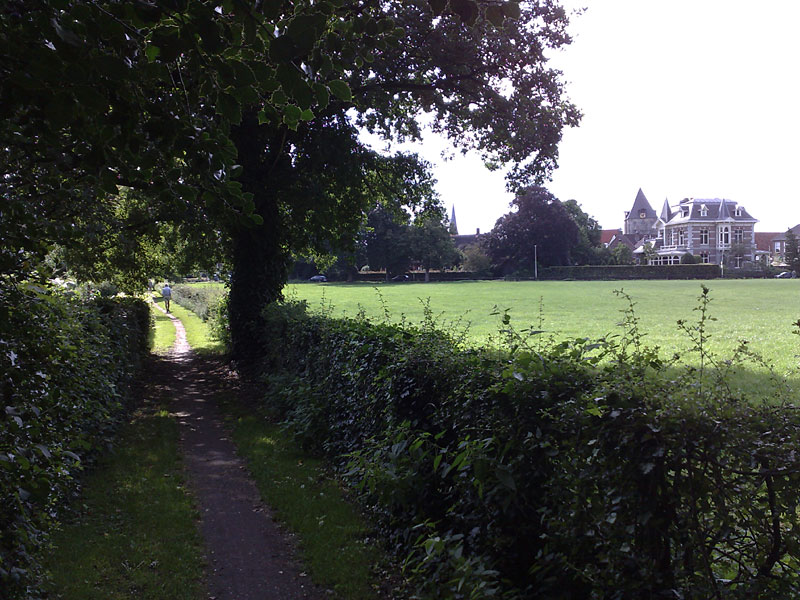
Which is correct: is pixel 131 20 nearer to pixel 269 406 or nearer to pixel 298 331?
pixel 298 331

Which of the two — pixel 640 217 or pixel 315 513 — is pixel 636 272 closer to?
pixel 640 217

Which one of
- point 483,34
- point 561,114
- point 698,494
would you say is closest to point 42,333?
point 698,494

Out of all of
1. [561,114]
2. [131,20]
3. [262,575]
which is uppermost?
[561,114]

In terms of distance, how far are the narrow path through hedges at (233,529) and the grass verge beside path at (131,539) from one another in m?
0.18

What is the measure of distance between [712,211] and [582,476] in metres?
117

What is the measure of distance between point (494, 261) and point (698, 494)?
9681 centimetres

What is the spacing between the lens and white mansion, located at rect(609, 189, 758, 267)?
10094 cm

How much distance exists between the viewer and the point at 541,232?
301ft

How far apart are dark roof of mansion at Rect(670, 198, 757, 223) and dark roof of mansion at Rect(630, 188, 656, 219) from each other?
3915 centimetres

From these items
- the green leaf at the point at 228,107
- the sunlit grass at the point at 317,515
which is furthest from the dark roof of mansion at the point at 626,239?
the green leaf at the point at 228,107

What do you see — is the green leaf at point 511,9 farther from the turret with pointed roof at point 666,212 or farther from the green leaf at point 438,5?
the turret with pointed roof at point 666,212

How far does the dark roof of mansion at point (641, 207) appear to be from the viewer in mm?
148875

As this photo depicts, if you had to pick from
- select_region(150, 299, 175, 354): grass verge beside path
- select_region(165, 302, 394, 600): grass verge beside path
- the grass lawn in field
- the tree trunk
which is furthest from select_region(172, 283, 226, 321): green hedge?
select_region(165, 302, 394, 600): grass verge beside path

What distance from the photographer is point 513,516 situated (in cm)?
397
